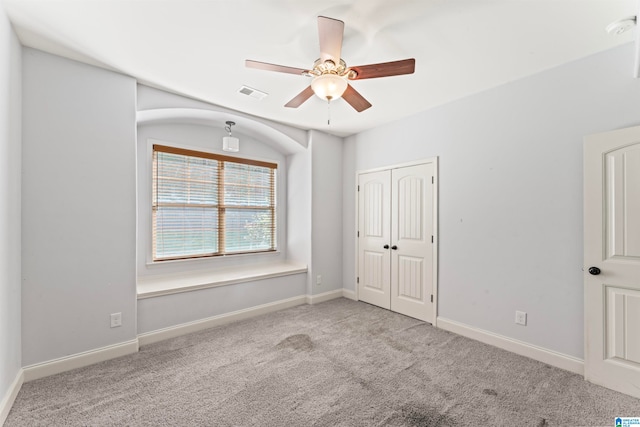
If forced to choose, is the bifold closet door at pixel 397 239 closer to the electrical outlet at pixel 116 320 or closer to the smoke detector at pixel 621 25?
the smoke detector at pixel 621 25

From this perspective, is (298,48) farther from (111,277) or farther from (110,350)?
(110,350)

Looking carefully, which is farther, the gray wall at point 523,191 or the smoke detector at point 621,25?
the gray wall at point 523,191

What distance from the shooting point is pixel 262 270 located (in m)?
4.15

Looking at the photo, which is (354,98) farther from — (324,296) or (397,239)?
(324,296)

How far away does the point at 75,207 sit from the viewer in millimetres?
2451

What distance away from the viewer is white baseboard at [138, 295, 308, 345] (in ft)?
9.70

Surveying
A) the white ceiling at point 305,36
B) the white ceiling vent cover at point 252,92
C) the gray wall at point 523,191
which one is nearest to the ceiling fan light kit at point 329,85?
the white ceiling at point 305,36

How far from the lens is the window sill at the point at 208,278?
3094mm

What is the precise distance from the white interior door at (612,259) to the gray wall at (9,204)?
427cm

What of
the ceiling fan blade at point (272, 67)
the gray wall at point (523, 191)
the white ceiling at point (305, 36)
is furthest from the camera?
the gray wall at point (523, 191)

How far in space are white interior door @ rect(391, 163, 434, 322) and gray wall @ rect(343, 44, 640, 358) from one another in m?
0.18

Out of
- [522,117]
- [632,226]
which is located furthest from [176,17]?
[632,226]

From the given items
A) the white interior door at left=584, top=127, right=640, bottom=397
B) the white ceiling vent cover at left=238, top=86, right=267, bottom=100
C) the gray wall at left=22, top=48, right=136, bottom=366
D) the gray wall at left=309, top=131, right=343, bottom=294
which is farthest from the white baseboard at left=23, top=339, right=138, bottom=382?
the white interior door at left=584, top=127, right=640, bottom=397

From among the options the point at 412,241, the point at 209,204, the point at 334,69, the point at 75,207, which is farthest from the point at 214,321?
the point at 334,69
